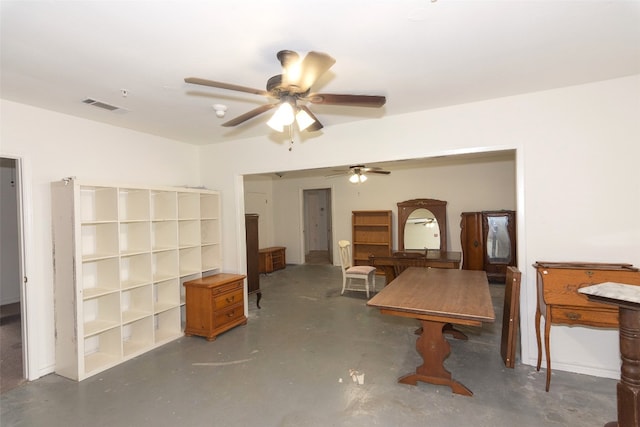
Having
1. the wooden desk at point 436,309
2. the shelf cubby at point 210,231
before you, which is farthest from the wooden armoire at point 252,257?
the wooden desk at point 436,309

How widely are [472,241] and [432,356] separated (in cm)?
403

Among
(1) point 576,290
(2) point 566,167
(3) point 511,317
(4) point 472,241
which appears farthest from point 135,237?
(4) point 472,241

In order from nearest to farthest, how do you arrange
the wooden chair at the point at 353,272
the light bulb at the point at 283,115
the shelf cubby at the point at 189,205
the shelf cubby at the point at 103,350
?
the light bulb at the point at 283,115 < the shelf cubby at the point at 103,350 < the shelf cubby at the point at 189,205 < the wooden chair at the point at 353,272

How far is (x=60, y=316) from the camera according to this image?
2.83 metres

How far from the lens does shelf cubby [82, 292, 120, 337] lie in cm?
304

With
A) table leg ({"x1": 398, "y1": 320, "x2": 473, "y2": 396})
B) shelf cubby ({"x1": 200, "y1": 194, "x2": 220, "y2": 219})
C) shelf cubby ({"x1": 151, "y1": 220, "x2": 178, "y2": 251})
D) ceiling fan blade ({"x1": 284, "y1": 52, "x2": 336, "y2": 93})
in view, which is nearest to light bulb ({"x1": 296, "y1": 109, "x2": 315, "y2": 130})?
ceiling fan blade ({"x1": 284, "y1": 52, "x2": 336, "y2": 93})

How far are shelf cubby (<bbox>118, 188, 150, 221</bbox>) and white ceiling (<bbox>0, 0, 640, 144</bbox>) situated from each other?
3.12ft

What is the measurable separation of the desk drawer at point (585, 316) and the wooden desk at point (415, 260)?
1949mm

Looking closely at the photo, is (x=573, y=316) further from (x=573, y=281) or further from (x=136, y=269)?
(x=136, y=269)

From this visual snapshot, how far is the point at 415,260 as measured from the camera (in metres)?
4.57

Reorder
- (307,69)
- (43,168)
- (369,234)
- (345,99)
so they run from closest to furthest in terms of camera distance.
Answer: (307,69)
(345,99)
(43,168)
(369,234)

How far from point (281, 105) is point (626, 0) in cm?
188

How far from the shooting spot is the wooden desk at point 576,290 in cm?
222

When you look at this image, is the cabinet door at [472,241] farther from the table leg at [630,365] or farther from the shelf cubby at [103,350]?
the shelf cubby at [103,350]
